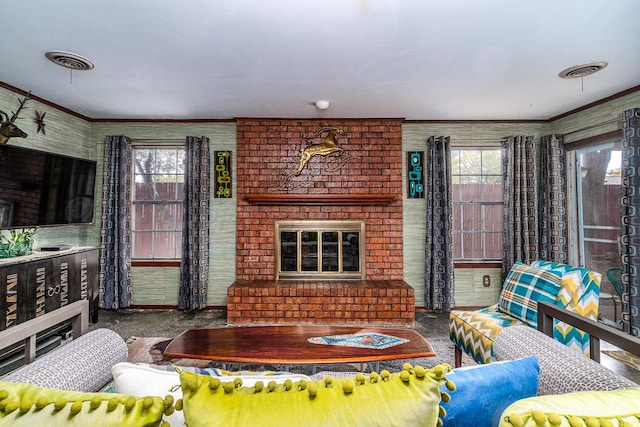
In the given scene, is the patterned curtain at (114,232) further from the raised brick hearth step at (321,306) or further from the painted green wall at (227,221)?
the raised brick hearth step at (321,306)

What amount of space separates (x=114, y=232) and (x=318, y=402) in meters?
4.11

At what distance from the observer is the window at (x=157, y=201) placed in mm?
4156

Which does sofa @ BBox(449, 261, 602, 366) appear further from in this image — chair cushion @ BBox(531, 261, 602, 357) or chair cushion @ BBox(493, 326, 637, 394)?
chair cushion @ BBox(493, 326, 637, 394)

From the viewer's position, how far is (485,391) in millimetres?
815

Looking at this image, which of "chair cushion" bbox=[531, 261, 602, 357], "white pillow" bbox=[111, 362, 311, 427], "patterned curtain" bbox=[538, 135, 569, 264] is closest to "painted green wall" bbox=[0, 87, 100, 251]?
"white pillow" bbox=[111, 362, 311, 427]

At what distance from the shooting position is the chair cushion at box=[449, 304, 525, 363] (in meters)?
1.98

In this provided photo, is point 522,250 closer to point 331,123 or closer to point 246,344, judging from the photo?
point 331,123

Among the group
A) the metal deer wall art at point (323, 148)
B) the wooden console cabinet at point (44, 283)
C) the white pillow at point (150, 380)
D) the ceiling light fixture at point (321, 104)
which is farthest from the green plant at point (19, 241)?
Result: the ceiling light fixture at point (321, 104)

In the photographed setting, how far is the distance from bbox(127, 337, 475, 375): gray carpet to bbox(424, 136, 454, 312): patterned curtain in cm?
97

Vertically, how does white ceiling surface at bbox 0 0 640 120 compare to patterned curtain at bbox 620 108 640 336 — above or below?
above

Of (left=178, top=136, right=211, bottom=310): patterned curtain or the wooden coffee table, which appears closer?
the wooden coffee table

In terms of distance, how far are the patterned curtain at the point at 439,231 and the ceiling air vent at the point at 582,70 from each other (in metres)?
1.35

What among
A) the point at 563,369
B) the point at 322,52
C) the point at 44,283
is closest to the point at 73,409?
the point at 563,369

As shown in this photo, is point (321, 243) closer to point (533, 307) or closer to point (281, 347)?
point (281, 347)
